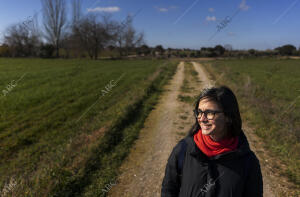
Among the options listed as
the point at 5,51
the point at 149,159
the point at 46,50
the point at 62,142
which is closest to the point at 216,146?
the point at 149,159

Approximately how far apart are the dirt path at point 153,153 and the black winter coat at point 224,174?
2.38 m

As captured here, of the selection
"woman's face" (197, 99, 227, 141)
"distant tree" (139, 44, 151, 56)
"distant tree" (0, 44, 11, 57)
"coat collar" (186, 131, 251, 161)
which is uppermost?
"distant tree" (139, 44, 151, 56)

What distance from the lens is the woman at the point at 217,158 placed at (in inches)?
73.1

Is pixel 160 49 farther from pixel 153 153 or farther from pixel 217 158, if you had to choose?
pixel 217 158

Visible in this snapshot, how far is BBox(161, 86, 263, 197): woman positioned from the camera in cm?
186

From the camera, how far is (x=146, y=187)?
4191mm

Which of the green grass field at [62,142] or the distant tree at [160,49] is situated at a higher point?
the distant tree at [160,49]

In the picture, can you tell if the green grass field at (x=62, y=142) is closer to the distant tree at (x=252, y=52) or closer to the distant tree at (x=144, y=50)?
the distant tree at (x=144, y=50)

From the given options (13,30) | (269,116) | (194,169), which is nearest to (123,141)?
(194,169)

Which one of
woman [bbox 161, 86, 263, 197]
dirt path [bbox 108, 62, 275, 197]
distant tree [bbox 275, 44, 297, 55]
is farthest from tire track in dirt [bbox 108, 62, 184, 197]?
distant tree [bbox 275, 44, 297, 55]

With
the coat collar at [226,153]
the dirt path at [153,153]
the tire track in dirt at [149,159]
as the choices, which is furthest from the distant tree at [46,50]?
the coat collar at [226,153]

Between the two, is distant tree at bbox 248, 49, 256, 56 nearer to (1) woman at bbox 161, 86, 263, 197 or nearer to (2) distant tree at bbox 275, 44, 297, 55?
(2) distant tree at bbox 275, 44, 297, 55

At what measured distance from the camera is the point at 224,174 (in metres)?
1.86

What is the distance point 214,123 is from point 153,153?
3.87 m
